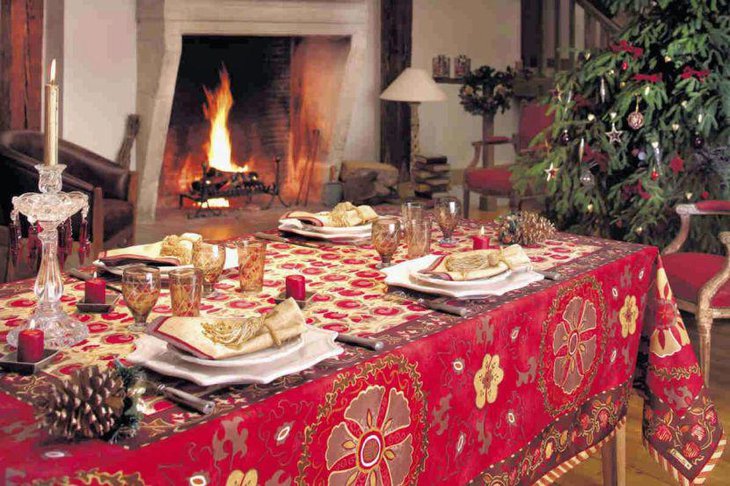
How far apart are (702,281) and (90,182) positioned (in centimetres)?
331

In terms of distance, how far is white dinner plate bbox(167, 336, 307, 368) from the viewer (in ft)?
5.68

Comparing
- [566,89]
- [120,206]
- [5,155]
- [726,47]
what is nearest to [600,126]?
[566,89]

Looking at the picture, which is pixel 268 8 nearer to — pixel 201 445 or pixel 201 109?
pixel 201 109

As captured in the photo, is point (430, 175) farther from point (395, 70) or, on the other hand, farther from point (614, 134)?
point (614, 134)

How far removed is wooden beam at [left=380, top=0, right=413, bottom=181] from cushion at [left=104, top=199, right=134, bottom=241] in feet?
11.6

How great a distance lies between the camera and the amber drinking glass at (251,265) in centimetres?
235

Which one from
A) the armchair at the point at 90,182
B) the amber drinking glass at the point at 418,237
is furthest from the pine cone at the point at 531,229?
the armchair at the point at 90,182

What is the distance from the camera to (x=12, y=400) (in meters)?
1.66

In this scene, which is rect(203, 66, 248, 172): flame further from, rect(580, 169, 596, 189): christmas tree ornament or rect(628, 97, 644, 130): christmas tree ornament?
rect(628, 97, 644, 130): christmas tree ornament

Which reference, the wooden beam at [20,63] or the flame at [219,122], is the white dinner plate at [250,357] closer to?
the wooden beam at [20,63]

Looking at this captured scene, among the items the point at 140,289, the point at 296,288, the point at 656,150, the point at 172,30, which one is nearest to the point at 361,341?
the point at 296,288

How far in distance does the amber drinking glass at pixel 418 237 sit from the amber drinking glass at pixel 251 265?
1.67 feet

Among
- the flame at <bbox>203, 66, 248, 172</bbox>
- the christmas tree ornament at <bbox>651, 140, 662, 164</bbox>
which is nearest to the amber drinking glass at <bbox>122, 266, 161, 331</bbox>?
the christmas tree ornament at <bbox>651, 140, 662, 164</bbox>

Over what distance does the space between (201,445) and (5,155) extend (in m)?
3.95
